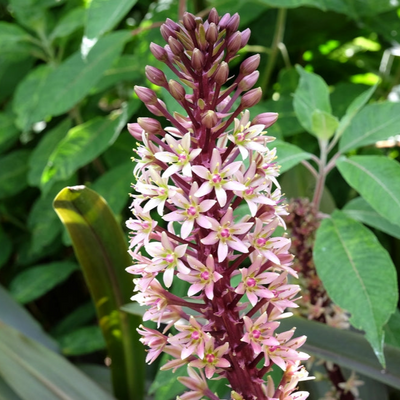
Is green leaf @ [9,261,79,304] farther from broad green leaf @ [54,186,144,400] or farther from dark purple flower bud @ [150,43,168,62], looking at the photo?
dark purple flower bud @ [150,43,168,62]

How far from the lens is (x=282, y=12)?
1.16 metres

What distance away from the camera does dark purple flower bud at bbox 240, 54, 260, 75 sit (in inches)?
21.8

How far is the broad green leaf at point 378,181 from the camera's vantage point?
2.42 ft

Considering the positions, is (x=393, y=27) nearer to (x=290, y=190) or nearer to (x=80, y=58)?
(x=290, y=190)

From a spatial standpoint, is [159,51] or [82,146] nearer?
[159,51]

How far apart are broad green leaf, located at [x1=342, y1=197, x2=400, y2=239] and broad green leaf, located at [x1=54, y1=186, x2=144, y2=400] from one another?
43 cm

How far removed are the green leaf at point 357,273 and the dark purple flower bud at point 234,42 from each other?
341 mm

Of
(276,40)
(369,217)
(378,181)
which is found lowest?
Result: (369,217)

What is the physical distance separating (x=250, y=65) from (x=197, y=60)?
0.08 meters

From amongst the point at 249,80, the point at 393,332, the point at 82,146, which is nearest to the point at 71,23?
the point at 82,146

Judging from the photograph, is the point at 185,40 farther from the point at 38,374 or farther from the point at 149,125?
the point at 38,374

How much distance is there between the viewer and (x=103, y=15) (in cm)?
84

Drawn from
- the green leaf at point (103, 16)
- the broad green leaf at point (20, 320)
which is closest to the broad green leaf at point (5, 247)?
the broad green leaf at point (20, 320)

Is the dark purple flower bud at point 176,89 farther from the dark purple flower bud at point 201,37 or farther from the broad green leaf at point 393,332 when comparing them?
the broad green leaf at point 393,332
